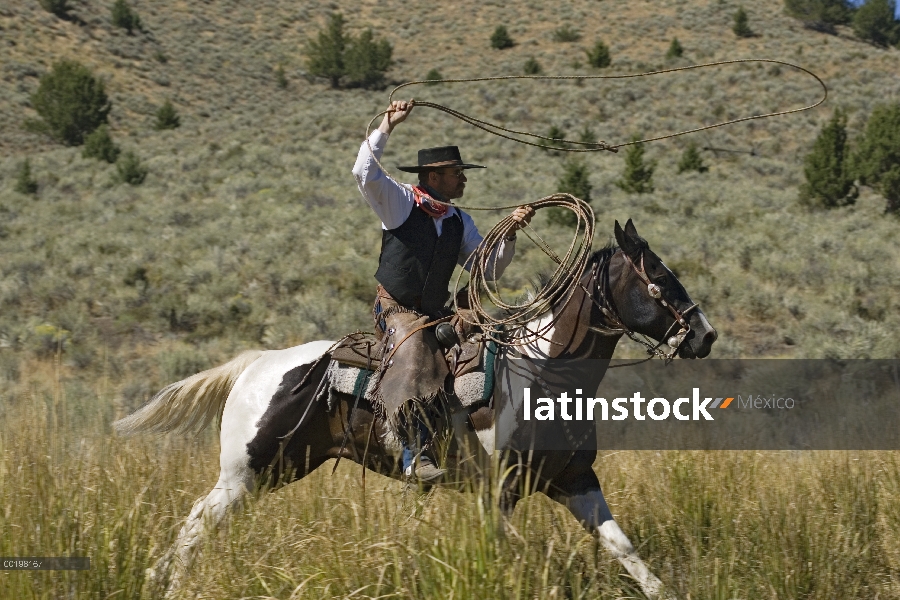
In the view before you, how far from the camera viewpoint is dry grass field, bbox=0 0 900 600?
4414 millimetres

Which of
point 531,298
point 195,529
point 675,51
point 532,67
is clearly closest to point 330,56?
point 532,67

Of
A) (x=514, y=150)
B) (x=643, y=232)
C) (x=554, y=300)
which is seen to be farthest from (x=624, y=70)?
(x=554, y=300)

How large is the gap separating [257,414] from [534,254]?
15.0 metres

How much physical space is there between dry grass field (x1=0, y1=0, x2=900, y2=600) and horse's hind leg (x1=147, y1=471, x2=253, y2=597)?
12 cm

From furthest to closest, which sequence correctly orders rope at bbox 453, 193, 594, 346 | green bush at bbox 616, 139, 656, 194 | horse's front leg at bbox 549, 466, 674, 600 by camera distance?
green bush at bbox 616, 139, 656, 194 < rope at bbox 453, 193, 594, 346 < horse's front leg at bbox 549, 466, 674, 600

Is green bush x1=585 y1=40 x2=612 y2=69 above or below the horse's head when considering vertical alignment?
below

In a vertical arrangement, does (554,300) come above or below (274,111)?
above

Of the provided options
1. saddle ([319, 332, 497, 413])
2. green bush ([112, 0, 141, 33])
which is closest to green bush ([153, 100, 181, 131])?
green bush ([112, 0, 141, 33])

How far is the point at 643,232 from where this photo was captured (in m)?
22.6

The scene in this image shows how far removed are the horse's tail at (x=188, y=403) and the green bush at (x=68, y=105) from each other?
3859 centimetres

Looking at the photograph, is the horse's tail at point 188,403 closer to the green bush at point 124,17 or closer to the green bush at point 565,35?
the green bush at point 124,17

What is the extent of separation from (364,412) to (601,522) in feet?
5.12

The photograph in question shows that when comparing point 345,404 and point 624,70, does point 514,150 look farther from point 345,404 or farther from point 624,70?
point 345,404

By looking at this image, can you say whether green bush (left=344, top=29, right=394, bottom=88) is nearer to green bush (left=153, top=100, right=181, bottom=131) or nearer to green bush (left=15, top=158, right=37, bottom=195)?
green bush (left=153, top=100, right=181, bottom=131)
